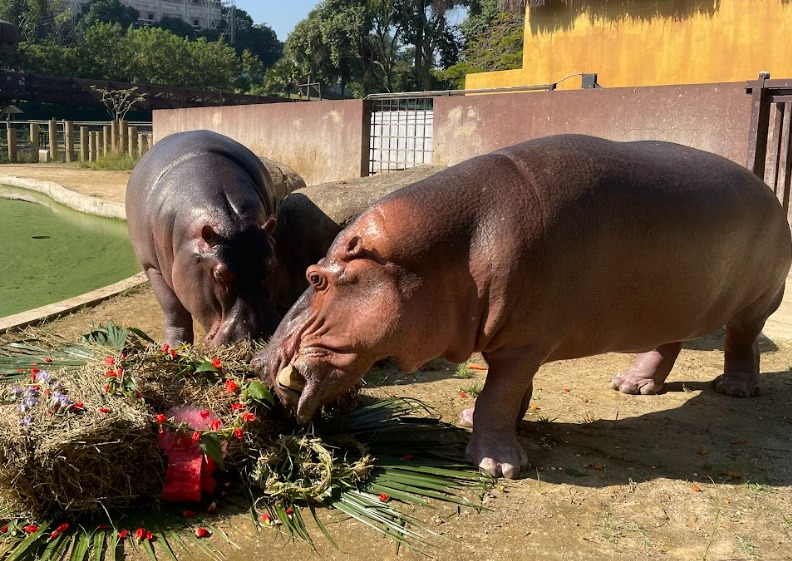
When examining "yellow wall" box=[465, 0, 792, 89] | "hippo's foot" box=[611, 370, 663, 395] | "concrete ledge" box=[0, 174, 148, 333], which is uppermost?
"yellow wall" box=[465, 0, 792, 89]

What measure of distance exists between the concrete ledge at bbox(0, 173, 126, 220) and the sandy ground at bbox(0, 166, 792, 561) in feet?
28.9

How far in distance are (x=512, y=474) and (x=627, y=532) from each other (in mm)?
569

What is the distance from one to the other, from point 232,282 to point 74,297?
2811mm

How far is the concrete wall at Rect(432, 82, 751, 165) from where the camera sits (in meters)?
6.26

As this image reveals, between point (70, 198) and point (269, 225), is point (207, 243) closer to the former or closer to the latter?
point (269, 225)

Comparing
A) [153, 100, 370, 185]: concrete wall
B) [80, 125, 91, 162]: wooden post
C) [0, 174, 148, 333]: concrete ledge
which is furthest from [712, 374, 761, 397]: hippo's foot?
[80, 125, 91, 162]: wooden post

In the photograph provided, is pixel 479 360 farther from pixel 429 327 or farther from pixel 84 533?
pixel 84 533

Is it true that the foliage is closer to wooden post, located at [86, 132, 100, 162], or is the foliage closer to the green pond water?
wooden post, located at [86, 132, 100, 162]

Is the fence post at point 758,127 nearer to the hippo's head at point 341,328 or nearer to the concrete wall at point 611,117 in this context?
the concrete wall at point 611,117

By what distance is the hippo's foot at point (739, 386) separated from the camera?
14.7 ft

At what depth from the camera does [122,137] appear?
20969 mm

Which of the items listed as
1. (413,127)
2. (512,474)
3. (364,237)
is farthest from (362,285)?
(413,127)

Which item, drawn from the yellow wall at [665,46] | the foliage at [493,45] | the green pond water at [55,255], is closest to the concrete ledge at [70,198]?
the green pond water at [55,255]

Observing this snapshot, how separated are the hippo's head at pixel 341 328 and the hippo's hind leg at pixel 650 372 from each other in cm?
191
